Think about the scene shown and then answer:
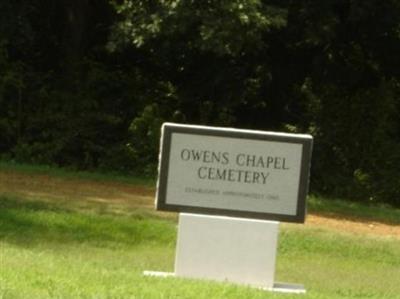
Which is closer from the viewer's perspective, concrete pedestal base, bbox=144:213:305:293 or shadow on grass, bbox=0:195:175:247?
concrete pedestal base, bbox=144:213:305:293

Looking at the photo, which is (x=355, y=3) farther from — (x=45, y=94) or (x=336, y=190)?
(x=45, y=94)

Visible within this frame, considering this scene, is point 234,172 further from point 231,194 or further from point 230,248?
point 230,248

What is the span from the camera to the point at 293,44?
25.2 metres

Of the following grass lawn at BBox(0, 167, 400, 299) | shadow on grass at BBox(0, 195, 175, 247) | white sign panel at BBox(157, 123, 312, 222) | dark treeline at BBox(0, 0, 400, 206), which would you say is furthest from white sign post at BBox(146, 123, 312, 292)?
dark treeline at BBox(0, 0, 400, 206)

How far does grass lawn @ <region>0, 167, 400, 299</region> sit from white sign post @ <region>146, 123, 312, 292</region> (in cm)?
63

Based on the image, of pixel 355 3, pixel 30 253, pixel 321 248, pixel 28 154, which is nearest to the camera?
pixel 30 253

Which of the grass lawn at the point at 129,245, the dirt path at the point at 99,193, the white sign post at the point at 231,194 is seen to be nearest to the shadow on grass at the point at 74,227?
the grass lawn at the point at 129,245

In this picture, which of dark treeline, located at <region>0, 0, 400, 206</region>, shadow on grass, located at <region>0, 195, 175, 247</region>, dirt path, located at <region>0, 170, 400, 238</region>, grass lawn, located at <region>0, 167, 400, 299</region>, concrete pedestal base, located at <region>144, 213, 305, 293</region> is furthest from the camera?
dark treeline, located at <region>0, 0, 400, 206</region>

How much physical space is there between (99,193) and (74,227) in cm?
307

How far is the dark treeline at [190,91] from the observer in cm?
2545

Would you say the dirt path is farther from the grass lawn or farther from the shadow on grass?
the shadow on grass

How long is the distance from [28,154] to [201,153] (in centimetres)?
1458

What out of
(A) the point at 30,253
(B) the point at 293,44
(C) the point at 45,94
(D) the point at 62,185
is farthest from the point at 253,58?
(A) the point at 30,253

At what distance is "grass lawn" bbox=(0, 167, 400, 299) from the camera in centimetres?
1044
